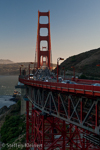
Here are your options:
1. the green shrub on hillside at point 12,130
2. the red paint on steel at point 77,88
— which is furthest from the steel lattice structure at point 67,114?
the green shrub on hillside at point 12,130

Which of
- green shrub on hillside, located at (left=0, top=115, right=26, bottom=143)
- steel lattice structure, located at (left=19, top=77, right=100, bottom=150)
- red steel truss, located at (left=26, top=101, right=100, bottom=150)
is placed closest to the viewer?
steel lattice structure, located at (left=19, top=77, right=100, bottom=150)

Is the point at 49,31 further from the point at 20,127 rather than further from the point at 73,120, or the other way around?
the point at 73,120

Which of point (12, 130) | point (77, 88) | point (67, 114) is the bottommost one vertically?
point (12, 130)

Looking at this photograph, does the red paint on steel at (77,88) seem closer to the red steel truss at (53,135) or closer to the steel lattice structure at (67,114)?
the steel lattice structure at (67,114)

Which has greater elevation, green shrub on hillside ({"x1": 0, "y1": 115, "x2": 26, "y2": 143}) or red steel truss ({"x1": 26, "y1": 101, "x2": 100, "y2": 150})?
red steel truss ({"x1": 26, "y1": 101, "x2": 100, "y2": 150})

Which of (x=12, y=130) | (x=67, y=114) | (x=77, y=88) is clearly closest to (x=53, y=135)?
(x=67, y=114)

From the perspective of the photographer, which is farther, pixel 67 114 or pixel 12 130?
pixel 12 130

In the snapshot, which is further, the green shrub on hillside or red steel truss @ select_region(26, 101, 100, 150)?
the green shrub on hillside

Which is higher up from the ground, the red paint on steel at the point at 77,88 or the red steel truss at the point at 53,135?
the red paint on steel at the point at 77,88

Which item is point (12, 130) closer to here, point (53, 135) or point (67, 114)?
point (53, 135)

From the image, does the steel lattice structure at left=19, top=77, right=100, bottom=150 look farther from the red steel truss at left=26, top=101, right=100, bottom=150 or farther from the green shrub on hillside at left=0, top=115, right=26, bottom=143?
the green shrub on hillside at left=0, top=115, right=26, bottom=143

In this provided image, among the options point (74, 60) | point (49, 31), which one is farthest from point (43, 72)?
point (74, 60)

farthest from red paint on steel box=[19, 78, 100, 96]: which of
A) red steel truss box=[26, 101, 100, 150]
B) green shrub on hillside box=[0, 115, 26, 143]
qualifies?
green shrub on hillside box=[0, 115, 26, 143]
